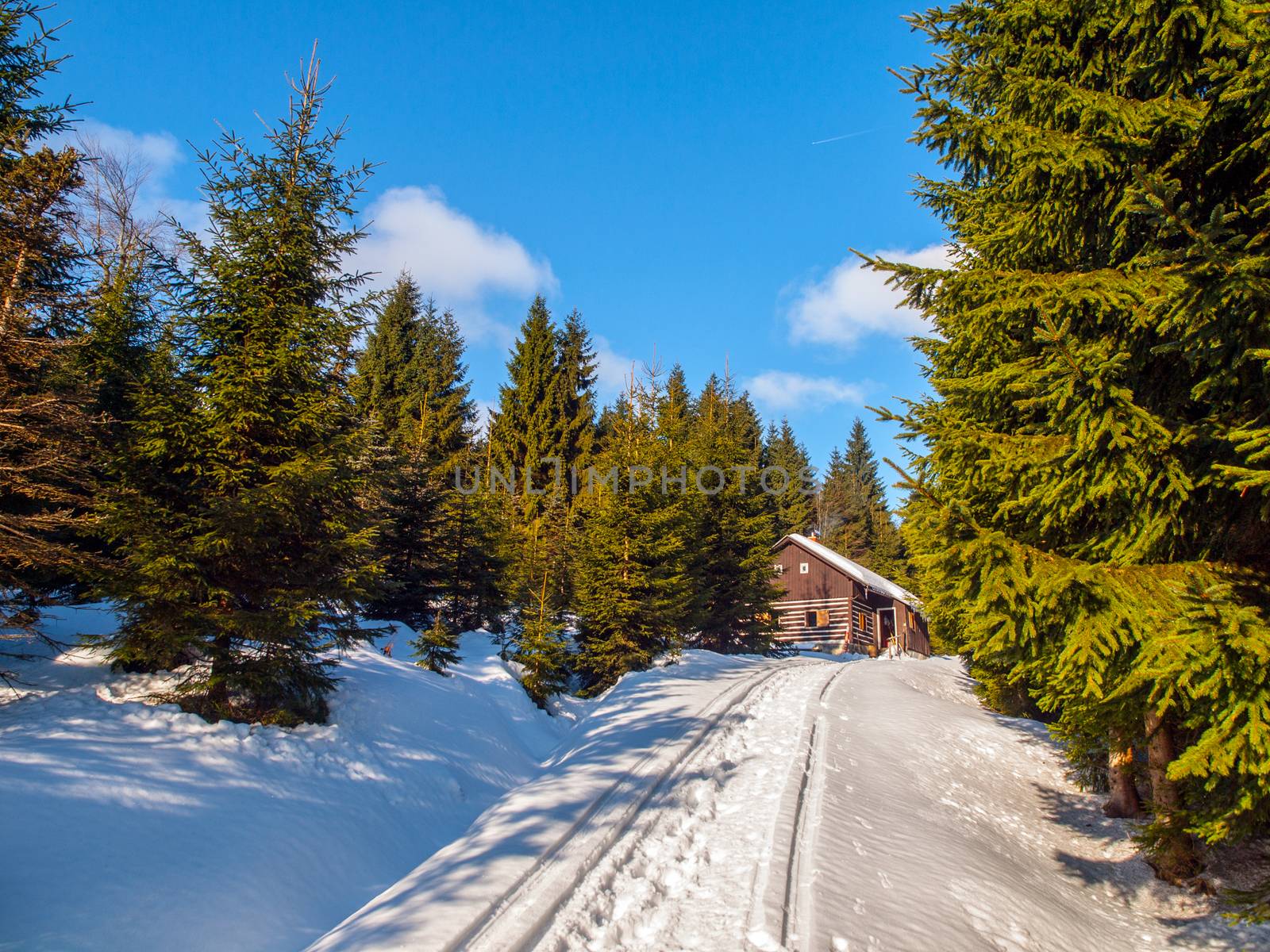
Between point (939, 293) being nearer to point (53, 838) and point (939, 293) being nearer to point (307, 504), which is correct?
point (307, 504)

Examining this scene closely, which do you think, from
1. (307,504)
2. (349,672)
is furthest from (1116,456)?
(349,672)

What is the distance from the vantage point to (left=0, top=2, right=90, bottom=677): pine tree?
26.7 feet

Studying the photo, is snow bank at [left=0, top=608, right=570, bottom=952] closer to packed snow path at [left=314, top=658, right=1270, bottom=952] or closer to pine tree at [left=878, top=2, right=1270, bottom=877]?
packed snow path at [left=314, top=658, right=1270, bottom=952]

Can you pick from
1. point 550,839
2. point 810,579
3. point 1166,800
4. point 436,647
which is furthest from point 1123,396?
point 810,579

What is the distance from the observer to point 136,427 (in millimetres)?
8961

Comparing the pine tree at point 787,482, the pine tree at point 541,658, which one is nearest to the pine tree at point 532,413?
the pine tree at point 787,482

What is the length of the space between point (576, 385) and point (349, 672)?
35.1m

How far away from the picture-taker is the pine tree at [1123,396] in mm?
4562

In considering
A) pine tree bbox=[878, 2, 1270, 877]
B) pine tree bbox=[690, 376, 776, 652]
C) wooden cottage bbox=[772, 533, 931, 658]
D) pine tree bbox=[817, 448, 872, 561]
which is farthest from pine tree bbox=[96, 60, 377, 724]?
pine tree bbox=[817, 448, 872, 561]

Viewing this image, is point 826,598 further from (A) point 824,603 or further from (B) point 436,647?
(B) point 436,647

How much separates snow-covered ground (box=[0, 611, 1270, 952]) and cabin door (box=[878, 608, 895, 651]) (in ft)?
120

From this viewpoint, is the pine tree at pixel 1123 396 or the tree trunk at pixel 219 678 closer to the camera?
the pine tree at pixel 1123 396

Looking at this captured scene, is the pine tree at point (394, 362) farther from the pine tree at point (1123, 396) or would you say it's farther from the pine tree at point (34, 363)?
the pine tree at point (1123, 396)

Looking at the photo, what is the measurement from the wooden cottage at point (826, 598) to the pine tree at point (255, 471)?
32628mm
